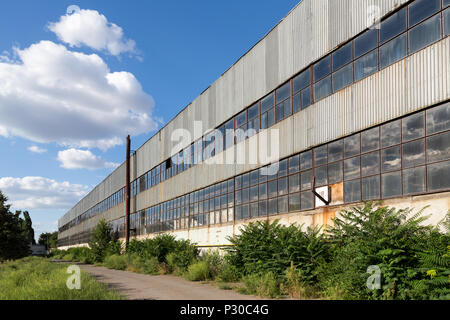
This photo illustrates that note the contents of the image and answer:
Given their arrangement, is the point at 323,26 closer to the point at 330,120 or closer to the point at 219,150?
the point at 330,120

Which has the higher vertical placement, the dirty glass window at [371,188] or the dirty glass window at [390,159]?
the dirty glass window at [390,159]

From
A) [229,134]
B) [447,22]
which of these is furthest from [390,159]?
[229,134]

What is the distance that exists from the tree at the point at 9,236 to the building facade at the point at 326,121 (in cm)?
2691

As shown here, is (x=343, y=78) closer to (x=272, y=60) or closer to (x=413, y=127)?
(x=413, y=127)

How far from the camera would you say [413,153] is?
13.8m

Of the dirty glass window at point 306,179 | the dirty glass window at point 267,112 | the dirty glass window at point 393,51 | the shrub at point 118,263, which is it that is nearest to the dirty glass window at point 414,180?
the dirty glass window at point 393,51

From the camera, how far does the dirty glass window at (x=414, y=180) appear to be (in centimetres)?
1341

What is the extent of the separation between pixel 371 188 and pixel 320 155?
3.27m

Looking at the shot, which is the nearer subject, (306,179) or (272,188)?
(306,179)

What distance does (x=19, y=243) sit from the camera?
4984 centimetres

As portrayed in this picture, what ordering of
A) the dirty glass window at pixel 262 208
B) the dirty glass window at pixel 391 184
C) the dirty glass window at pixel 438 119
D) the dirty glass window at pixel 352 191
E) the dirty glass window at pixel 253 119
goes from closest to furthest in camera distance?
1. the dirty glass window at pixel 438 119
2. the dirty glass window at pixel 391 184
3. the dirty glass window at pixel 352 191
4. the dirty glass window at pixel 262 208
5. the dirty glass window at pixel 253 119

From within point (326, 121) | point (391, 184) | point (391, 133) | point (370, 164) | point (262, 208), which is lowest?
point (262, 208)

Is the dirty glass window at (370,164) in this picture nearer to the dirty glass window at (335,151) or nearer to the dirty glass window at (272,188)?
the dirty glass window at (335,151)
